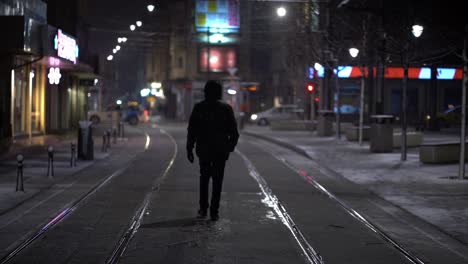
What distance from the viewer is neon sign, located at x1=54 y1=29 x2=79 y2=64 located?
1113 inches

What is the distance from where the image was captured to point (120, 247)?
921 centimetres

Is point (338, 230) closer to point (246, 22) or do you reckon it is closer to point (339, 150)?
point (339, 150)

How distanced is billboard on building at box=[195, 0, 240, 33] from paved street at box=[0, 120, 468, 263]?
191 ft

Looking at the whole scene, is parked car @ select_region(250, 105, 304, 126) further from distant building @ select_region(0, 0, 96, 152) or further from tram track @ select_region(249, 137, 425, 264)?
tram track @ select_region(249, 137, 425, 264)

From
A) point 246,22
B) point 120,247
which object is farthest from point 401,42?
point 246,22

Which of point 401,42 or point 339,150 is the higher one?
point 401,42

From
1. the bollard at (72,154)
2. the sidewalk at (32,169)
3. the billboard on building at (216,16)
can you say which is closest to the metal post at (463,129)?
the sidewalk at (32,169)

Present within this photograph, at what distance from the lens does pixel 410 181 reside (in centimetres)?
1759

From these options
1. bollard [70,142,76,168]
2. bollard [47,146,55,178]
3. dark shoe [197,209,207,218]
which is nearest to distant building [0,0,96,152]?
bollard [70,142,76,168]

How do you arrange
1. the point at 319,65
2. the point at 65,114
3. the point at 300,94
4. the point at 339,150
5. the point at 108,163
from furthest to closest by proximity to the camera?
1. the point at 300,94
2. the point at 65,114
3. the point at 319,65
4. the point at 339,150
5. the point at 108,163

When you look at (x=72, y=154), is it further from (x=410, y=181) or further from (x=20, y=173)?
(x=410, y=181)

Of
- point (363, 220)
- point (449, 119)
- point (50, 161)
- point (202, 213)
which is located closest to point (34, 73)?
point (50, 161)

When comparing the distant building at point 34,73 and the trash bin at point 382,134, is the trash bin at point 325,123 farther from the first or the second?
the distant building at point 34,73

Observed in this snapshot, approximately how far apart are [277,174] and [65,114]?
26610 millimetres
